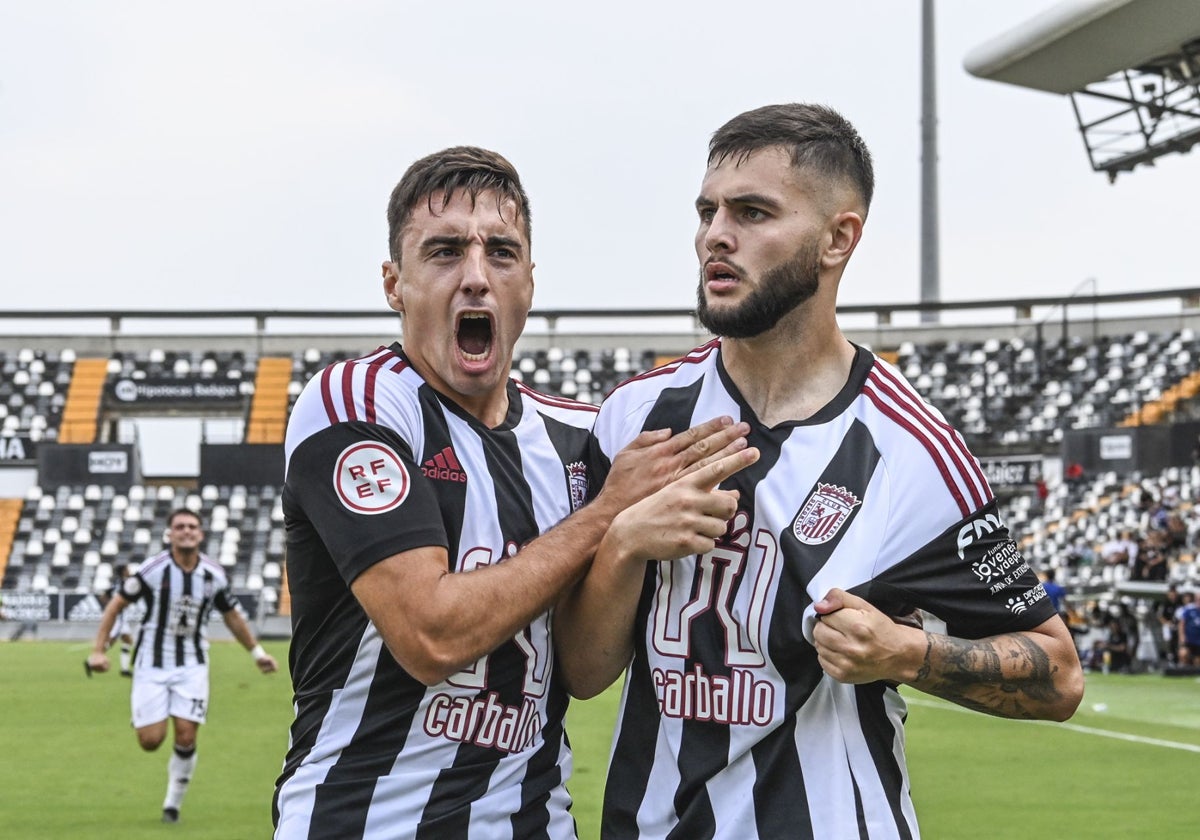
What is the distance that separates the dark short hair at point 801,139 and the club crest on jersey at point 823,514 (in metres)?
0.66

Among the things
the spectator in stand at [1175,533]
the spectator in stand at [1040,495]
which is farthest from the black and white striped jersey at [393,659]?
the spectator in stand at [1040,495]

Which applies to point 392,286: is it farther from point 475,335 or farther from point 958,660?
point 958,660

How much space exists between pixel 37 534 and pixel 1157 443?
26957 mm

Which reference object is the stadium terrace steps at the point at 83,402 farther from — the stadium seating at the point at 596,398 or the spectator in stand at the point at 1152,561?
the spectator in stand at the point at 1152,561

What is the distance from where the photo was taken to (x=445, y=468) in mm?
3389

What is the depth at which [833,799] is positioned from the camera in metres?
2.98

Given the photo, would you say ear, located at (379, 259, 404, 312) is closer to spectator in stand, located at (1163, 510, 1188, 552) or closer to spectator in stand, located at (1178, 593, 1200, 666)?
spectator in stand, located at (1178, 593, 1200, 666)

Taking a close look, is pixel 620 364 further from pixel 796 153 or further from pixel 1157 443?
pixel 796 153

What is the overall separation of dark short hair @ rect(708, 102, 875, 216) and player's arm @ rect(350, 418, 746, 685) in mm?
567

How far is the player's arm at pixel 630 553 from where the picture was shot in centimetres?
295

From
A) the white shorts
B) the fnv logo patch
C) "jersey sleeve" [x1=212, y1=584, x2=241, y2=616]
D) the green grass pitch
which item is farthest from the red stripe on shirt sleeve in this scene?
"jersey sleeve" [x1=212, y1=584, x2=241, y2=616]

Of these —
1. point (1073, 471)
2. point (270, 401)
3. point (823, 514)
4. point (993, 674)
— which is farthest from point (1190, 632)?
point (270, 401)

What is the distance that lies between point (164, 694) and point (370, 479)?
9528 mm

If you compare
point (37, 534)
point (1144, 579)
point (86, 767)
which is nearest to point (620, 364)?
point (37, 534)
